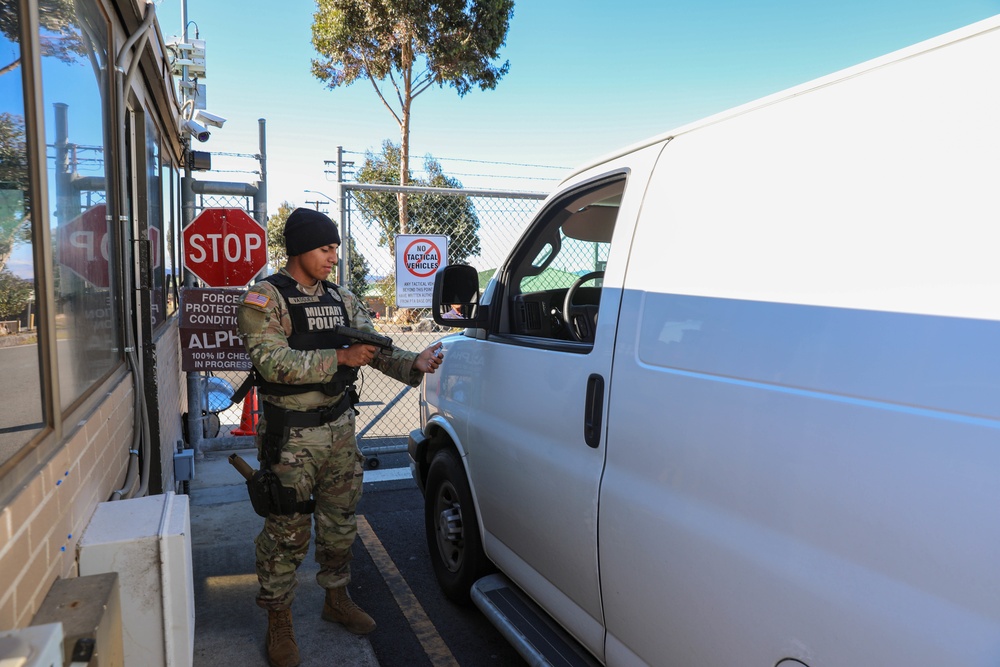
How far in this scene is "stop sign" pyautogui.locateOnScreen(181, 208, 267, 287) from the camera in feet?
17.4

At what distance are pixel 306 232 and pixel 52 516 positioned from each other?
5.03 ft

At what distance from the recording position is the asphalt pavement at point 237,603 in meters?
2.96

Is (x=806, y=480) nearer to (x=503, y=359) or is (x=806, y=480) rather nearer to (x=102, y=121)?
(x=503, y=359)

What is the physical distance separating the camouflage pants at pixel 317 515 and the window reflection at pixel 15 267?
1.27m

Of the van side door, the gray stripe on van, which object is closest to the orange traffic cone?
the van side door

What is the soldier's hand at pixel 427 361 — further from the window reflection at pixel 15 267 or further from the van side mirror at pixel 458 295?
the window reflection at pixel 15 267

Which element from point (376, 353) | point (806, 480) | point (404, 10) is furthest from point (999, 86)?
point (404, 10)

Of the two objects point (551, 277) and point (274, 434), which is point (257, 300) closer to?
point (274, 434)

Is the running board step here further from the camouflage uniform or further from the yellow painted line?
the camouflage uniform

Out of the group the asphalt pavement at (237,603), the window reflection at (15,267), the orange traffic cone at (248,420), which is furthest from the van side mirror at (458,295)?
the orange traffic cone at (248,420)

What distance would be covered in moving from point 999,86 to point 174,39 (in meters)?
12.6

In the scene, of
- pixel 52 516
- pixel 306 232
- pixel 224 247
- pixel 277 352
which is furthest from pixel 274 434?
pixel 224 247

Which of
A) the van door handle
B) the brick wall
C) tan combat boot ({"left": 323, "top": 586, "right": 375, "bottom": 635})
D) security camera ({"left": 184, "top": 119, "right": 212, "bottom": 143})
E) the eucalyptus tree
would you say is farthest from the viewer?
the eucalyptus tree

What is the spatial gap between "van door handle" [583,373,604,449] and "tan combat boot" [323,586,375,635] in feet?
5.66
